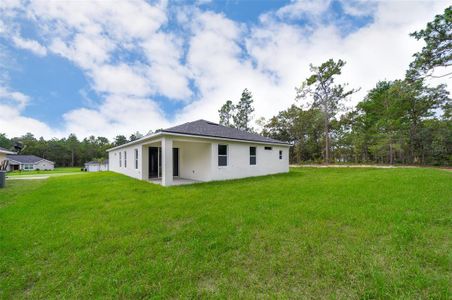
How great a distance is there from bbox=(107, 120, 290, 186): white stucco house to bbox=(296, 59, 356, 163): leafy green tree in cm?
1218

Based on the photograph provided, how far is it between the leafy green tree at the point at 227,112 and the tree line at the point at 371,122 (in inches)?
282

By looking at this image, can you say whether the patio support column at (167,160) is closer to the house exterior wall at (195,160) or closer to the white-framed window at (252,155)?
the house exterior wall at (195,160)

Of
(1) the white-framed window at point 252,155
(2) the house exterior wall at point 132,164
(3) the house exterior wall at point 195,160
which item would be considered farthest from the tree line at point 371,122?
(2) the house exterior wall at point 132,164

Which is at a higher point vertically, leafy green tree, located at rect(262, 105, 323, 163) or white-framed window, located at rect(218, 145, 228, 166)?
leafy green tree, located at rect(262, 105, 323, 163)

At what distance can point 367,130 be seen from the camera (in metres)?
22.9

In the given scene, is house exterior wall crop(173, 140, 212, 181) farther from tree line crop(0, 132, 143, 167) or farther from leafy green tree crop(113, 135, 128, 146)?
leafy green tree crop(113, 135, 128, 146)

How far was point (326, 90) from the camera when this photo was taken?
2186cm

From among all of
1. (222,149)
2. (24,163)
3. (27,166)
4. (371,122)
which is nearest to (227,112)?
(371,122)

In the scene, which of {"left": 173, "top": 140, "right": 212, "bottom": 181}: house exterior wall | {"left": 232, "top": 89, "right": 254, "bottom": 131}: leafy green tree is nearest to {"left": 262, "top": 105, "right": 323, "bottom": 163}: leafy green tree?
{"left": 232, "top": 89, "right": 254, "bottom": 131}: leafy green tree

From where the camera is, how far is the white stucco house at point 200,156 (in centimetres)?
853

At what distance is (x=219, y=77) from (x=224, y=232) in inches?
539

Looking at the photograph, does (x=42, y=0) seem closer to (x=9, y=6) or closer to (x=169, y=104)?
(x=9, y=6)

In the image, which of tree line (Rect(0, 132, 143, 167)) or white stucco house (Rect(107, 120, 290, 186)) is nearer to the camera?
white stucco house (Rect(107, 120, 290, 186))

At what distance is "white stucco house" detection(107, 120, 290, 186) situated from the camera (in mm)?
8526
